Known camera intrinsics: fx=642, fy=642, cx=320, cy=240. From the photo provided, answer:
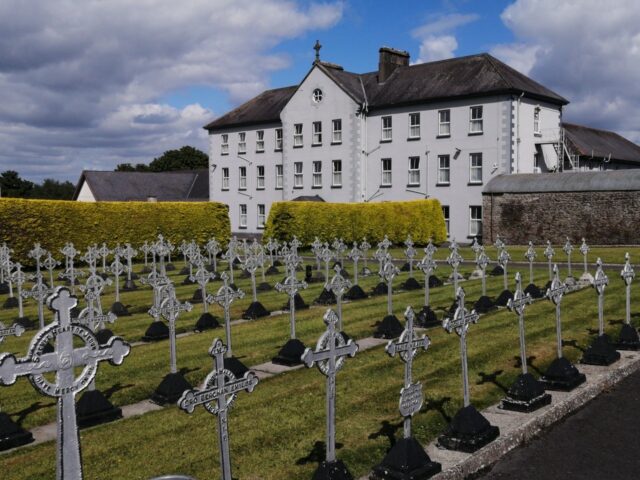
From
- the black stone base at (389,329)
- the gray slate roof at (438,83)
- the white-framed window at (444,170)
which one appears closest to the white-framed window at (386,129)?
the gray slate roof at (438,83)

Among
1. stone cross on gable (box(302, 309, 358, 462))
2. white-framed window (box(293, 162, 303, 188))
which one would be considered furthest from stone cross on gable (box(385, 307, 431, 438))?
white-framed window (box(293, 162, 303, 188))

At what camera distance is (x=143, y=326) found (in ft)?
47.8

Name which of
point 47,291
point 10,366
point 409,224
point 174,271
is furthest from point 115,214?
point 10,366

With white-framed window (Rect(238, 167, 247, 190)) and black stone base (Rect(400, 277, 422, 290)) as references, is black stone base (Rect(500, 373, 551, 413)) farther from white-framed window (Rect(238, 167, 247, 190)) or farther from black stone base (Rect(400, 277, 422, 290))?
white-framed window (Rect(238, 167, 247, 190))

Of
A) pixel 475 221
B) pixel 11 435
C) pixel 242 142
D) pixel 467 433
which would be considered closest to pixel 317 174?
pixel 242 142

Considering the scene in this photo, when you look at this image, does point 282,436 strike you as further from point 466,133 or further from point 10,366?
point 466,133

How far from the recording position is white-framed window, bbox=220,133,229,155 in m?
53.3

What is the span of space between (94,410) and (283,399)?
2460mm

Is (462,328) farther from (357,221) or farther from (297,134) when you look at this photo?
(297,134)

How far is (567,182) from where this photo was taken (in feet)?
111

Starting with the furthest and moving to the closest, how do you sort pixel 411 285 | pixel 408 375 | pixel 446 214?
pixel 446 214
pixel 411 285
pixel 408 375

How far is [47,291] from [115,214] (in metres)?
19.6

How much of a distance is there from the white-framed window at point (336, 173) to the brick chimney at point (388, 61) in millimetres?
6467

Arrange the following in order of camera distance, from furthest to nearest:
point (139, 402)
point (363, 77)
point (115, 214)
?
point (363, 77)
point (115, 214)
point (139, 402)
